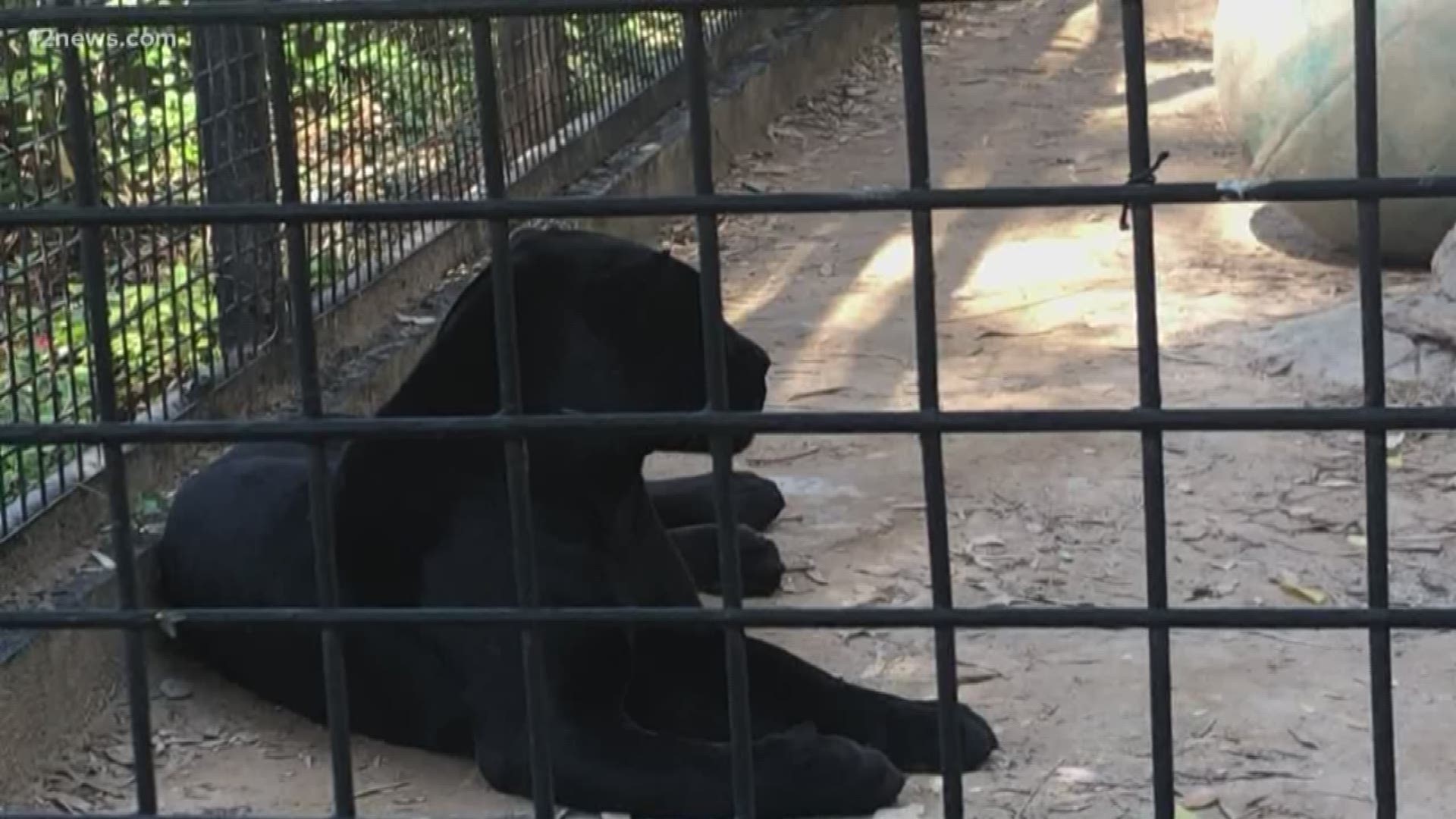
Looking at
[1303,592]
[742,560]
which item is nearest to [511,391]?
[742,560]

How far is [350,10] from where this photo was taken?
8.23 feet

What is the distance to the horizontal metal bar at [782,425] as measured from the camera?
2443 millimetres

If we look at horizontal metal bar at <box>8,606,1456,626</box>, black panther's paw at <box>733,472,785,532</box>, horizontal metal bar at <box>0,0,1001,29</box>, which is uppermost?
horizontal metal bar at <box>0,0,1001,29</box>

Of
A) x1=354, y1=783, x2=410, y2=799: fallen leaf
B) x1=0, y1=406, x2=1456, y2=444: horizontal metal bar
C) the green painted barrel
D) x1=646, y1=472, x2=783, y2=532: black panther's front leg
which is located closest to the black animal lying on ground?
x1=354, y1=783, x2=410, y2=799: fallen leaf

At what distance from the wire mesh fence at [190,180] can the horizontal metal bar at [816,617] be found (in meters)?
1.27

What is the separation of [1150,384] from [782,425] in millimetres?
379

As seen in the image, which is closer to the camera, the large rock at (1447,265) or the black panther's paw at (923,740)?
the black panther's paw at (923,740)

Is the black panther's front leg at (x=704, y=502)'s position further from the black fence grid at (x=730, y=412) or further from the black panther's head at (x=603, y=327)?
the black fence grid at (x=730, y=412)

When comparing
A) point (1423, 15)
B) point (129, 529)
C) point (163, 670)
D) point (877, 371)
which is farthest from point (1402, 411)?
point (1423, 15)

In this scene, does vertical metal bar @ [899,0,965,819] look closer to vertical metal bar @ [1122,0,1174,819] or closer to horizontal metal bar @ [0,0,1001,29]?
horizontal metal bar @ [0,0,1001,29]

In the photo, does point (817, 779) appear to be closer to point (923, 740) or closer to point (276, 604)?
point (923, 740)

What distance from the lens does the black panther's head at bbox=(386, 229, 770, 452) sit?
3947 mm

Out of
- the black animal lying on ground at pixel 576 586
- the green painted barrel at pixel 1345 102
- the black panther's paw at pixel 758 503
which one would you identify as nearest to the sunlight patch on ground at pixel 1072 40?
the green painted barrel at pixel 1345 102

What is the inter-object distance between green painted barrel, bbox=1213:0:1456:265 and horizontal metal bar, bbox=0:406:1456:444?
4614 mm
